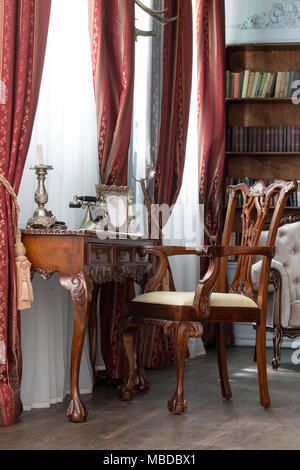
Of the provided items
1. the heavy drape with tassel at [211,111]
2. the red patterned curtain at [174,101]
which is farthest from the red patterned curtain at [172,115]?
the heavy drape with tassel at [211,111]

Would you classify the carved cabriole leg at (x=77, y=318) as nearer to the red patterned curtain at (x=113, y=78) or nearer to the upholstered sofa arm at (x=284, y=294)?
the red patterned curtain at (x=113, y=78)

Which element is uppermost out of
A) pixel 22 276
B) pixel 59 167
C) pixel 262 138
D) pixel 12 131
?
pixel 262 138

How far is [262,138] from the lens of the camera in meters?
5.86

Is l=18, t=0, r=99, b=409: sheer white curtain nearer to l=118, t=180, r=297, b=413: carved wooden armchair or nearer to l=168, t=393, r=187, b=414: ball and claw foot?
l=118, t=180, r=297, b=413: carved wooden armchair

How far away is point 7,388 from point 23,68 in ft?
4.30

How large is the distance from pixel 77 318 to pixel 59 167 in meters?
0.93

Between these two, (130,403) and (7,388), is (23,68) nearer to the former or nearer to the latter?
(7,388)

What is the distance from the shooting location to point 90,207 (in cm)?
342

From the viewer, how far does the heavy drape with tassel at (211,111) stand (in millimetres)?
5398

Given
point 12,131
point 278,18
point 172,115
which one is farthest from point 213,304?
point 278,18

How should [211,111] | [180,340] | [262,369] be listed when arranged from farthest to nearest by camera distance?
1. [211,111]
2. [262,369]
3. [180,340]

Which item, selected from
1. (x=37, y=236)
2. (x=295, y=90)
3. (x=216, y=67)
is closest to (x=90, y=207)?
(x=37, y=236)

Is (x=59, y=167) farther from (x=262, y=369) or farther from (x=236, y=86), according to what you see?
(x=236, y=86)

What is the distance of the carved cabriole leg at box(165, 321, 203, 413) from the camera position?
3031 mm
